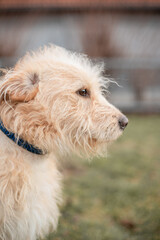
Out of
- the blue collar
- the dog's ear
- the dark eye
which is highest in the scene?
the dark eye

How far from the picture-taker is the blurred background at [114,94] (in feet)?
10.7

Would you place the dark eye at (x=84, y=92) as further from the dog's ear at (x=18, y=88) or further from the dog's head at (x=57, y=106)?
the dog's ear at (x=18, y=88)

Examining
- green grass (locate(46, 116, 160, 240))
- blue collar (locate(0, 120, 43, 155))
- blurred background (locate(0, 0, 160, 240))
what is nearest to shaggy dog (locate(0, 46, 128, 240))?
blue collar (locate(0, 120, 43, 155))

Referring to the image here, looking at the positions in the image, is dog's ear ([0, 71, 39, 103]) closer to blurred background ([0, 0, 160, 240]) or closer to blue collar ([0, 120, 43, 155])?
blue collar ([0, 120, 43, 155])

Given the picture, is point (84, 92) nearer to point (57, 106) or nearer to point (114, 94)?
point (57, 106)

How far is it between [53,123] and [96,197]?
6.95ft

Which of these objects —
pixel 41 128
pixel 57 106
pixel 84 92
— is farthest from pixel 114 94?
pixel 41 128

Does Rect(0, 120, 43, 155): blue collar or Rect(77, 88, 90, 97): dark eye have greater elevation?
Rect(77, 88, 90, 97): dark eye

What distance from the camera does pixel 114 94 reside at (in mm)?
10656

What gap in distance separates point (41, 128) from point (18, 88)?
33 centimetres

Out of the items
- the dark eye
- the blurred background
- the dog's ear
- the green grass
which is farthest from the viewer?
the blurred background

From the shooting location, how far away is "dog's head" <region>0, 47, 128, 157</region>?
1994mm

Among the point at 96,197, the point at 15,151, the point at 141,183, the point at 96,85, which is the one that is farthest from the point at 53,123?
the point at 141,183

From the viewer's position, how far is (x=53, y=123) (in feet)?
6.66
